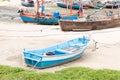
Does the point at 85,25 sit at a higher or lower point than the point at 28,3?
lower

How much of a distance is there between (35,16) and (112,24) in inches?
344

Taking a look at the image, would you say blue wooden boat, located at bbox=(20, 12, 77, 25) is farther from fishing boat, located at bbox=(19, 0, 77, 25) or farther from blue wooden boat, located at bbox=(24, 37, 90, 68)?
blue wooden boat, located at bbox=(24, 37, 90, 68)

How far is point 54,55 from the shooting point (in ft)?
59.3

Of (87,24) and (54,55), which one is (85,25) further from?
(54,55)

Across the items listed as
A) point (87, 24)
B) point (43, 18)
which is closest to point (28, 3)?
point (43, 18)

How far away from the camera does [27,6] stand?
59.9 m

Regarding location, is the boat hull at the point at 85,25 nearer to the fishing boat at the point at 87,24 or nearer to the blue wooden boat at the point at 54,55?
the fishing boat at the point at 87,24

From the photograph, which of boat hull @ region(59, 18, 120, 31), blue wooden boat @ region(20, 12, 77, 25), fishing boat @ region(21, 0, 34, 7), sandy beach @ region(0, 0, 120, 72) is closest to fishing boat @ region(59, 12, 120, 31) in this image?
boat hull @ region(59, 18, 120, 31)

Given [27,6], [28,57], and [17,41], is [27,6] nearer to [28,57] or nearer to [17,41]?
[17,41]

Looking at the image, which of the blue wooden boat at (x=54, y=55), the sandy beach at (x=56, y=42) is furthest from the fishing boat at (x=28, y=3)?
the blue wooden boat at (x=54, y=55)

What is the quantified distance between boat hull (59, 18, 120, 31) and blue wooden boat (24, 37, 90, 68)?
10.1 metres

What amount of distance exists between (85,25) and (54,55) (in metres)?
14.2

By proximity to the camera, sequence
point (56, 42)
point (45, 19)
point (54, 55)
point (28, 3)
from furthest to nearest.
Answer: point (28, 3), point (45, 19), point (56, 42), point (54, 55)

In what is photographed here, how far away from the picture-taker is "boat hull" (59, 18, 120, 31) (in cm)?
3125
